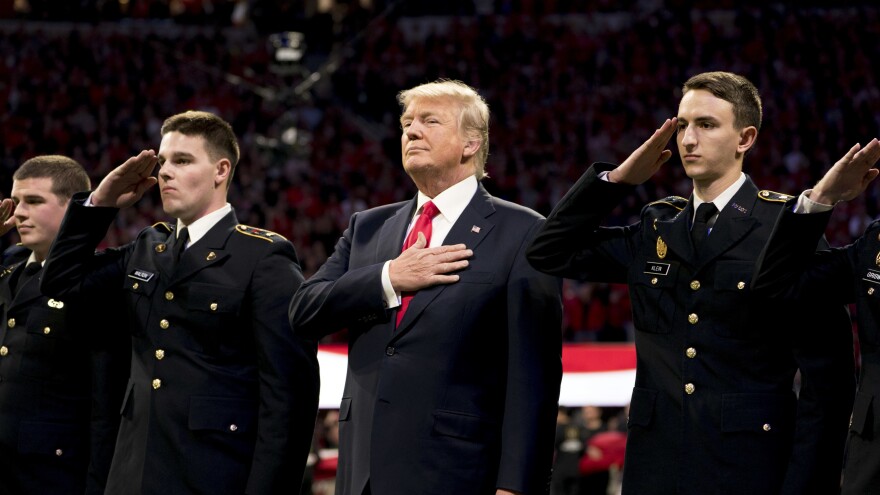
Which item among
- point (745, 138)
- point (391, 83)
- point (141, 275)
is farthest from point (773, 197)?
point (391, 83)

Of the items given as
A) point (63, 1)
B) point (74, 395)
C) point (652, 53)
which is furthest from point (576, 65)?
point (74, 395)

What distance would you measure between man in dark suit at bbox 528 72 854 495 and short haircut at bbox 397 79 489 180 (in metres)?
0.35

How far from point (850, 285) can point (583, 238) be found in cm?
76

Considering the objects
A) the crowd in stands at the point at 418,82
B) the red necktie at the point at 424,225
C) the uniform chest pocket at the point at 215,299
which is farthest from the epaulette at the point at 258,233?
the crowd in stands at the point at 418,82

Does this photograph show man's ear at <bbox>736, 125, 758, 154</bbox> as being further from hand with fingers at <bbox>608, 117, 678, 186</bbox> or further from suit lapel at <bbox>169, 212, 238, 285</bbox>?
suit lapel at <bbox>169, 212, 238, 285</bbox>

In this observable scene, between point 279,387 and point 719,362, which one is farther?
point 279,387

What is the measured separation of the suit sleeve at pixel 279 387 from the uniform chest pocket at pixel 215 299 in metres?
0.05

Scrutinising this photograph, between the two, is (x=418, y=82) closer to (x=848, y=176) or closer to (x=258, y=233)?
(x=258, y=233)

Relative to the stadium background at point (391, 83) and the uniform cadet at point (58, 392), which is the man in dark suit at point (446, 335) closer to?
the uniform cadet at point (58, 392)

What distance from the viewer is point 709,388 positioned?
3.35m

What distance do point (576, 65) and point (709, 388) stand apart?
53.9ft

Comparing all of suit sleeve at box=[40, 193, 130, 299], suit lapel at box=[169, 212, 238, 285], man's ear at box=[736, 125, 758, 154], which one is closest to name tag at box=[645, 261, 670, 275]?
man's ear at box=[736, 125, 758, 154]

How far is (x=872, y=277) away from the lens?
3.29 m

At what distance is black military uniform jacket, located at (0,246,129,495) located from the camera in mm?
4355
